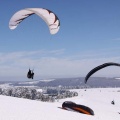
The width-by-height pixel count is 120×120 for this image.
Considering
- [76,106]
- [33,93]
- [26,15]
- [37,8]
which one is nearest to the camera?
[37,8]

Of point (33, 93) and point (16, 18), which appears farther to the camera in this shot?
point (33, 93)

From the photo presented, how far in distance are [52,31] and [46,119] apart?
27.2ft

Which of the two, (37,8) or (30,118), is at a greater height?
(37,8)

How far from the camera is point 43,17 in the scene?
79.8ft

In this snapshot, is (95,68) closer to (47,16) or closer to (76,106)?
(47,16)

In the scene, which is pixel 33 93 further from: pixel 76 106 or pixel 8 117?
pixel 8 117

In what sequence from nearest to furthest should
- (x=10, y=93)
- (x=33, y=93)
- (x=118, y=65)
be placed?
(x=118, y=65) < (x=33, y=93) < (x=10, y=93)

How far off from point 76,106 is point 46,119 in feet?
41.3

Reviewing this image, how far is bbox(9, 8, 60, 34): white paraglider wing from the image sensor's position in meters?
23.7

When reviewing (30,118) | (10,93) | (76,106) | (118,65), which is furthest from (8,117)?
(10,93)

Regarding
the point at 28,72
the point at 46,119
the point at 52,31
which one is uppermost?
the point at 52,31

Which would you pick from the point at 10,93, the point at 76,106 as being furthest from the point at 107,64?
the point at 10,93

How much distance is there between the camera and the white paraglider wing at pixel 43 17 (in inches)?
931

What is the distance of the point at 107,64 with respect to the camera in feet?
71.7
